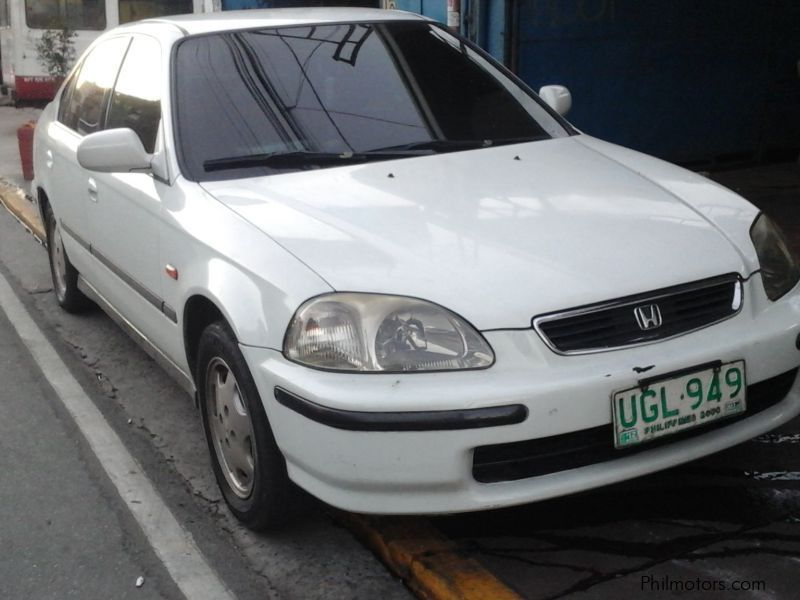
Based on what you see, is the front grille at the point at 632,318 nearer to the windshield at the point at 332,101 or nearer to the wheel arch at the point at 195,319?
the wheel arch at the point at 195,319

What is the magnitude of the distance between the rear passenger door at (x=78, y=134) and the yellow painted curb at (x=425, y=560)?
222 centimetres

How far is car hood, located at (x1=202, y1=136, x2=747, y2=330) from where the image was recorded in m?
2.96

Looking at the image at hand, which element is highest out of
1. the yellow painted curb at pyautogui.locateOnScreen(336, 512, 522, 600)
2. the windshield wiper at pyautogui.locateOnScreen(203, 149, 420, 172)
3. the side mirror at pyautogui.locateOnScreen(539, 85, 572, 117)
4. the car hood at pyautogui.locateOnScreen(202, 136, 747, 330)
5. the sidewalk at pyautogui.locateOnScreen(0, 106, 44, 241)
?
the side mirror at pyautogui.locateOnScreen(539, 85, 572, 117)

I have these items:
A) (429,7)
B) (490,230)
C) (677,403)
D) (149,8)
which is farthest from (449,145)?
(149,8)

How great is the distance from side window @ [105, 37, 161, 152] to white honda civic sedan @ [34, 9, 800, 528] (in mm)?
25

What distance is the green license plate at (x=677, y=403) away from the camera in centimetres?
293

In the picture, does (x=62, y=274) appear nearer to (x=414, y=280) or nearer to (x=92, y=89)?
(x=92, y=89)

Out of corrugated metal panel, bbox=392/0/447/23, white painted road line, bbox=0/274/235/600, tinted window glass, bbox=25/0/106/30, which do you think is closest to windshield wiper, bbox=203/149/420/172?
white painted road line, bbox=0/274/235/600

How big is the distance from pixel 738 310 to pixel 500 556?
102 cm

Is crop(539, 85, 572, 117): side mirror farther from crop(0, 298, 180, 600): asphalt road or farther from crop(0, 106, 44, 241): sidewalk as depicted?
crop(0, 106, 44, 241): sidewalk

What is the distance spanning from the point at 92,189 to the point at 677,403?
9.39 ft

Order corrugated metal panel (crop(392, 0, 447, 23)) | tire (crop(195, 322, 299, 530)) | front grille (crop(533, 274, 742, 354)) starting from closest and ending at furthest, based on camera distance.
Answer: front grille (crop(533, 274, 742, 354)) → tire (crop(195, 322, 299, 530)) → corrugated metal panel (crop(392, 0, 447, 23))

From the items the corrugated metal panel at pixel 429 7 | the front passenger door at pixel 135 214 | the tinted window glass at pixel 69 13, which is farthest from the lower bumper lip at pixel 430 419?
the tinted window glass at pixel 69 13

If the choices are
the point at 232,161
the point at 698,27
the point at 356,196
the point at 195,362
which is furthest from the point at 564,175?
the point at 698,27
